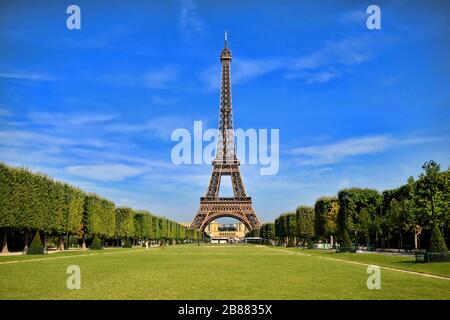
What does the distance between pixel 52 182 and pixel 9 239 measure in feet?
27.6

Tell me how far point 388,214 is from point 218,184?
6429 centimetres

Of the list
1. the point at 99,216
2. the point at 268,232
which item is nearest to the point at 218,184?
the point at 268,232

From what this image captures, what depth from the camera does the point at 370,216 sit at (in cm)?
6706

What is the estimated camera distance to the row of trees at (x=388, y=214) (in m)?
46.1

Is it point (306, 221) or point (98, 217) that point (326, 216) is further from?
point (98, 217)

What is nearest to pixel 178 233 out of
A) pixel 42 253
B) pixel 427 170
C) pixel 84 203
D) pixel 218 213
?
pixel 218 213

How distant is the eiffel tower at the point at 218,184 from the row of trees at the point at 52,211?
36.5 m

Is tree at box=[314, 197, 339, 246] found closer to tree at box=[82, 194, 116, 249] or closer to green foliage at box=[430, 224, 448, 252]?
tree at box=[82, 194, 116, 249]

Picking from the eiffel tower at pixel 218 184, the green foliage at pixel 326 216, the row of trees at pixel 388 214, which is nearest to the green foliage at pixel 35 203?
the row of trees at pixel 388 214

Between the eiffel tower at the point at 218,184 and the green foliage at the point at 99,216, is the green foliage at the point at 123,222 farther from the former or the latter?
the eiffel tower at the point at 218,184

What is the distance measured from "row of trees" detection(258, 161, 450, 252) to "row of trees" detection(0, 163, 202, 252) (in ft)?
103

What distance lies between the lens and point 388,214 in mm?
61500

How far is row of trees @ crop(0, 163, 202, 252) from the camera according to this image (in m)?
44.8
